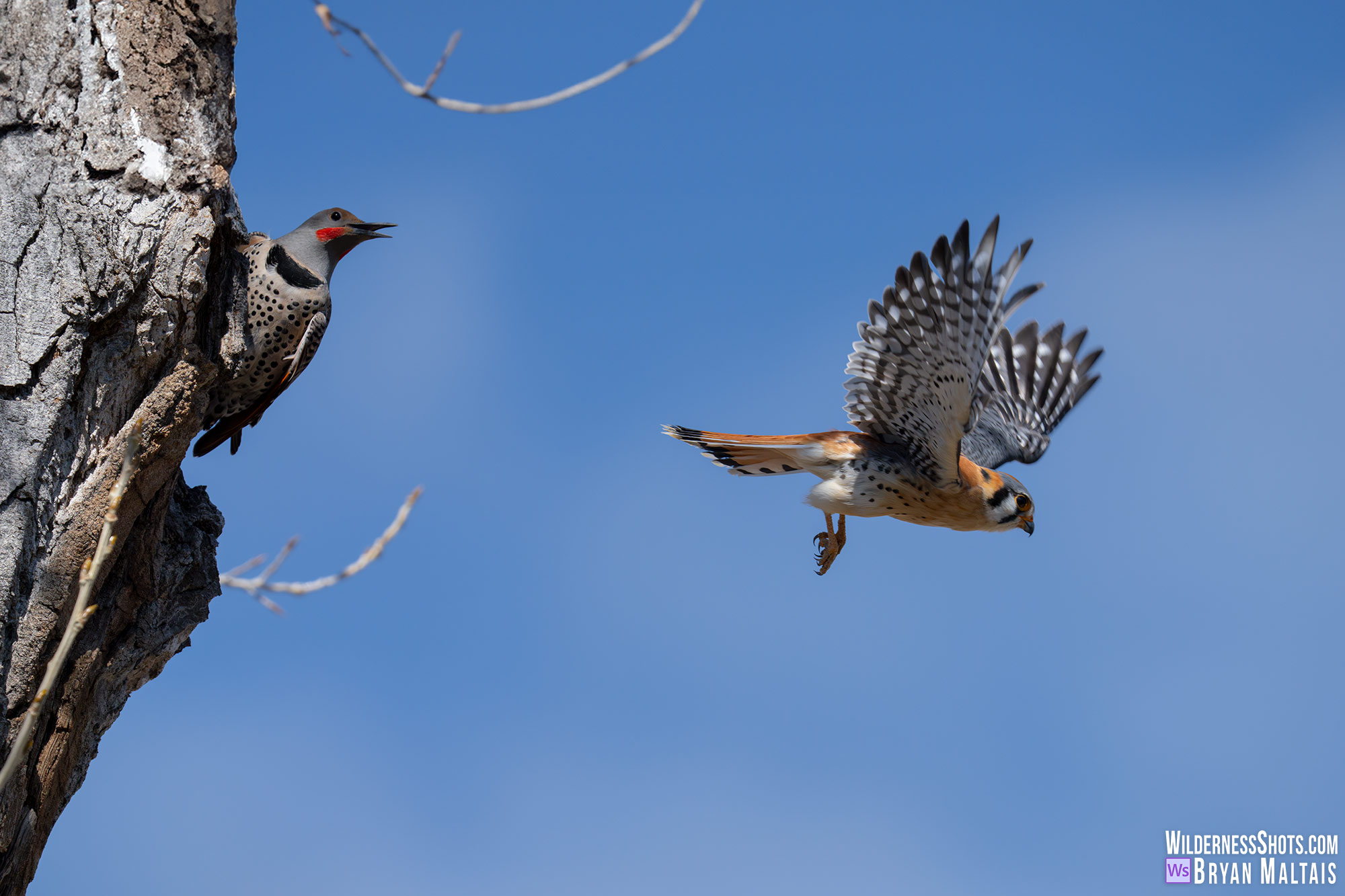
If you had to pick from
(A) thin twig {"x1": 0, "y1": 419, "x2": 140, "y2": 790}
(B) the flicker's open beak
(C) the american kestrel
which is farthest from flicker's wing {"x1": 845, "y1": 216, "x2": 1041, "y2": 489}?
(A) thin twig {"x1": 0, "y1": 419, "x2": 140, "y2": 790}

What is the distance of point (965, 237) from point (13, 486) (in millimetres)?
3681

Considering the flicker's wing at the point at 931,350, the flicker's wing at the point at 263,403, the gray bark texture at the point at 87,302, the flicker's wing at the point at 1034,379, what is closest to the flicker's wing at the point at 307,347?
the flicker's wing at the point at 263,403

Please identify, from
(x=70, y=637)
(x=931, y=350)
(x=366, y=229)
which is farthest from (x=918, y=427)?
(x=70, y=637)

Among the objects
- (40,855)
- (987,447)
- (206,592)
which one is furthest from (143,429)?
(987,447)

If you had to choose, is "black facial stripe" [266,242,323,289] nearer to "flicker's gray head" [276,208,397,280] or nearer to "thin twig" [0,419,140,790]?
"flicker's gray head" [276,208,397,280]

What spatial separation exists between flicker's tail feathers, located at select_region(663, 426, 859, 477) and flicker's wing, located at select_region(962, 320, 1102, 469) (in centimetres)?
246

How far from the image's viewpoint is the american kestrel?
4832 millimetres

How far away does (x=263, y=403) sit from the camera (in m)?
4.48

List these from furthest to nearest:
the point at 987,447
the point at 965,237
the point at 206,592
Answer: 1. the point at 987,447
2. the point at 965,237
3. the point at 206,592

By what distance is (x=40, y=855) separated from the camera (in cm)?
371

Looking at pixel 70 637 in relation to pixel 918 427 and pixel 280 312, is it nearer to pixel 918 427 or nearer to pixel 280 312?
pixel 280 312

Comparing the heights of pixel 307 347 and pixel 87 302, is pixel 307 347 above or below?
above

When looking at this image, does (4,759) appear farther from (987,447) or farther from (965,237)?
(987,447)

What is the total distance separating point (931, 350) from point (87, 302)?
3.36 meters
